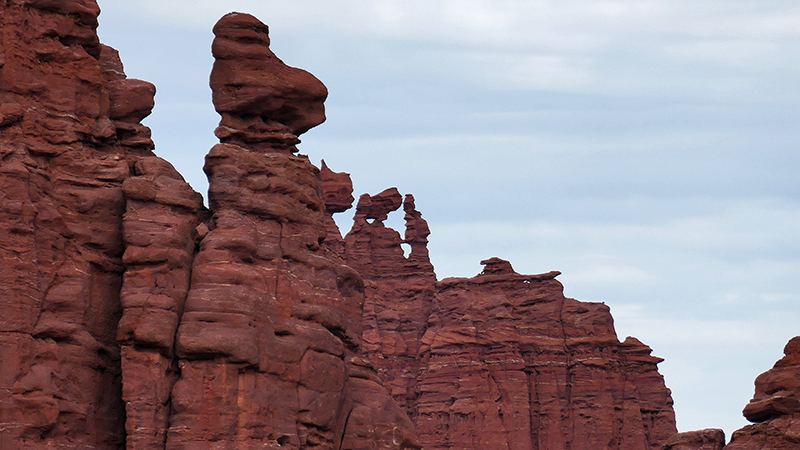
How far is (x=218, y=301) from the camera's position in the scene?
138ft

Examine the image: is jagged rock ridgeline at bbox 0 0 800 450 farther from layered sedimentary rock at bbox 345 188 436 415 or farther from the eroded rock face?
layered sedimentary rock at bbox 345 188 436 415

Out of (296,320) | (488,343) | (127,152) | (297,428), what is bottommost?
(297,428)

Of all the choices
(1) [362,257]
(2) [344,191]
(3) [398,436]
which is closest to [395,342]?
(1) [362,257]

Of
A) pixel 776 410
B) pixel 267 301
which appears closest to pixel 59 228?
pixel 267 301

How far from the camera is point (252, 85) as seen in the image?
47469 millimetres

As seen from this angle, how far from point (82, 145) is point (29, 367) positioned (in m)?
8.08

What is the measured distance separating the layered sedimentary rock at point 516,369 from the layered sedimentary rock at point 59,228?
80713mm

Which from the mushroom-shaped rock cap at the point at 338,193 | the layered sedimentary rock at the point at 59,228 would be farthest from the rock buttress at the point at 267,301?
the mushroom-shaped rock cap at the point at 338,193

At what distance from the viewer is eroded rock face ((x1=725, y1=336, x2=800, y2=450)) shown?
5234cm

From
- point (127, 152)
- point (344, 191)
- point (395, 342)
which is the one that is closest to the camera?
point (127, 152)

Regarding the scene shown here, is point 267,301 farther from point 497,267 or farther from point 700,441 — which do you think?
point 497,267

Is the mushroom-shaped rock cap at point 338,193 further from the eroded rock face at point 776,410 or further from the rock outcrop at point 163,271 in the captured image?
the rock outcrop at point 163,271

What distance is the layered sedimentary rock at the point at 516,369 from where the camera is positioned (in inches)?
4867

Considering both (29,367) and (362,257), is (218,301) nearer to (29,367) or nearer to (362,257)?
(29,367)
